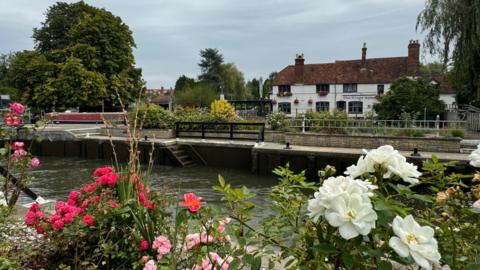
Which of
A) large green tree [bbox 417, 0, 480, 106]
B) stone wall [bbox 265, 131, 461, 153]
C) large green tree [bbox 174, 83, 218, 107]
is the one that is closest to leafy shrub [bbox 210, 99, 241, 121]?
stone wall [bbox 265, 131, 461, 153]

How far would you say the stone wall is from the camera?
37.6 feet

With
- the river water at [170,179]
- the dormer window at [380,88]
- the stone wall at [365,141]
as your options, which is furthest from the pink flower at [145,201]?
the dormer window at [380,88]

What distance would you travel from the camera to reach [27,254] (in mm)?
2037

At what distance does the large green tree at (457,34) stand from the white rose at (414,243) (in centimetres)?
1525

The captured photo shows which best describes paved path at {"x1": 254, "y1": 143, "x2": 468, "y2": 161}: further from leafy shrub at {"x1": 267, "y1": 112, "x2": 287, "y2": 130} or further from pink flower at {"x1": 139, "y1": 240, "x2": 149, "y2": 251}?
pink flower at {"x1": 139, "y1": 240, "x2": 149, "y2": 251}

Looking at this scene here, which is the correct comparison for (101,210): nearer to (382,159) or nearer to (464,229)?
(382,159)

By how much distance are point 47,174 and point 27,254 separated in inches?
486

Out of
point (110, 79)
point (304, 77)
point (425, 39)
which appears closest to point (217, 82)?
point (304, 77)

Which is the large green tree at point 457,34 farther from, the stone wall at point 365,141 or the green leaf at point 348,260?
the green leaf at point 348,260

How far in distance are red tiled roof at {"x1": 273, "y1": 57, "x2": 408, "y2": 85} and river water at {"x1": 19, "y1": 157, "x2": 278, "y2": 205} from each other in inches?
950

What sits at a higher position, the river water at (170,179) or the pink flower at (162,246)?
the pink flower at (162,246)

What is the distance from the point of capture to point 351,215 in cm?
103

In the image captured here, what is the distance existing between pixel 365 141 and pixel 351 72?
78.7 feet

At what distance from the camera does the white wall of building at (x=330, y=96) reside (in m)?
33.3
